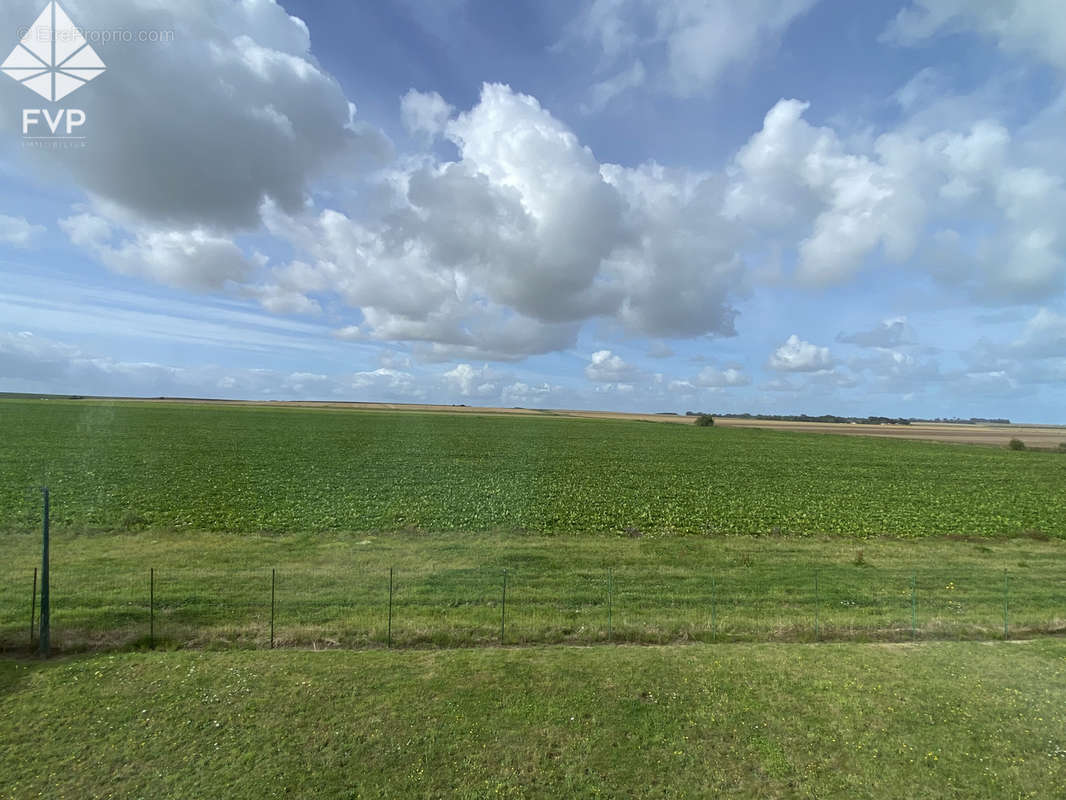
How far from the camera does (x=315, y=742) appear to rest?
631 centimetres

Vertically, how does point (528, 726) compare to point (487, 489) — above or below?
below

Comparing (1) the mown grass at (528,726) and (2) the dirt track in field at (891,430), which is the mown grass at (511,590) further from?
(2) the dirt track in field at (891,430)

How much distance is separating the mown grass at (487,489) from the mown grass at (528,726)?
10.6 metres

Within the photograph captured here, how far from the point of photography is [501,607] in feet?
36.9

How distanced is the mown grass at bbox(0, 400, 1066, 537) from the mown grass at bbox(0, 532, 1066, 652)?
7.61ft

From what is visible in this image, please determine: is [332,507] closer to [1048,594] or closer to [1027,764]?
[1027,764]

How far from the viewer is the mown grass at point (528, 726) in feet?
19.1

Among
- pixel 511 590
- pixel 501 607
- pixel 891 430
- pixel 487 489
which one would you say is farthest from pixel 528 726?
pixel 891 430

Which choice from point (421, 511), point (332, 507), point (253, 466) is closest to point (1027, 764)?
point (421, 511)

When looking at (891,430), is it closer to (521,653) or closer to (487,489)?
(487,489)

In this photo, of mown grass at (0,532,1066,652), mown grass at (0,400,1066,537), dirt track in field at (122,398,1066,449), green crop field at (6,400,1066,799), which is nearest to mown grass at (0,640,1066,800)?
green crop field at (6,400,1066,799)

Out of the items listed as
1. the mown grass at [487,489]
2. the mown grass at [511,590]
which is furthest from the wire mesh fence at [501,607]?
the mown grass at [487,489]

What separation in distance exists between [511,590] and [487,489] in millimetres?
14519

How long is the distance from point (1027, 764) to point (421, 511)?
1811 cm
